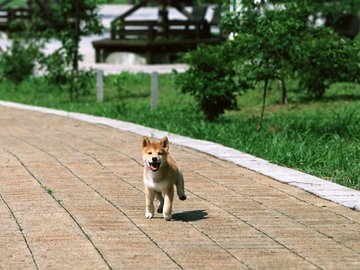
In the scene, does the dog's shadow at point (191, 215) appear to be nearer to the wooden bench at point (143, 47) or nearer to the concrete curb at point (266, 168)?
the concrete curb at point (266, 168)

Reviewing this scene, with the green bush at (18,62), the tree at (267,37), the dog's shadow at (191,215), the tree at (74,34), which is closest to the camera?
the dog's shadow at (191,215)

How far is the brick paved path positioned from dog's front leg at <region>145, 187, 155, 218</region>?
7cm

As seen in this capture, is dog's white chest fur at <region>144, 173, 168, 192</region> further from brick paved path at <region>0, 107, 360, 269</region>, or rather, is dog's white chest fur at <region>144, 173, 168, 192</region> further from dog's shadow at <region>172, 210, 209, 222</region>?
dog's shadow at <region>172, 210, 209, 222</region>

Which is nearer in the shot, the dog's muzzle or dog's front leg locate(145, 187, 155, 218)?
the dog's muzzle

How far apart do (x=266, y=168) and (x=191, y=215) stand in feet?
9.62

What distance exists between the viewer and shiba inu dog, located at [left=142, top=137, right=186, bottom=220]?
8438 millimetres

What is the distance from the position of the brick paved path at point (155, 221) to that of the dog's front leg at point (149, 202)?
0.25ft

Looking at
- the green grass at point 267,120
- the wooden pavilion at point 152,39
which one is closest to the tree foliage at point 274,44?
the green grass at point 267,120

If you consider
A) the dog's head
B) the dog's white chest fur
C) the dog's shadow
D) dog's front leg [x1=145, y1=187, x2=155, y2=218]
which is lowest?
the dog's shadow

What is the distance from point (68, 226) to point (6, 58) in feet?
59.6

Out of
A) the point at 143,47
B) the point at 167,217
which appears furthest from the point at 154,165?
the point at 143,47

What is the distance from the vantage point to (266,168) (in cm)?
1184

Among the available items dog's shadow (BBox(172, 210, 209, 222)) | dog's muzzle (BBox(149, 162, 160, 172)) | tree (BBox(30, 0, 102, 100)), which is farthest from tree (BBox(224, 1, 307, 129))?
tree (BBox(30, 0, 102, 100))

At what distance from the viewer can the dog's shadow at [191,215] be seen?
8.87 m
